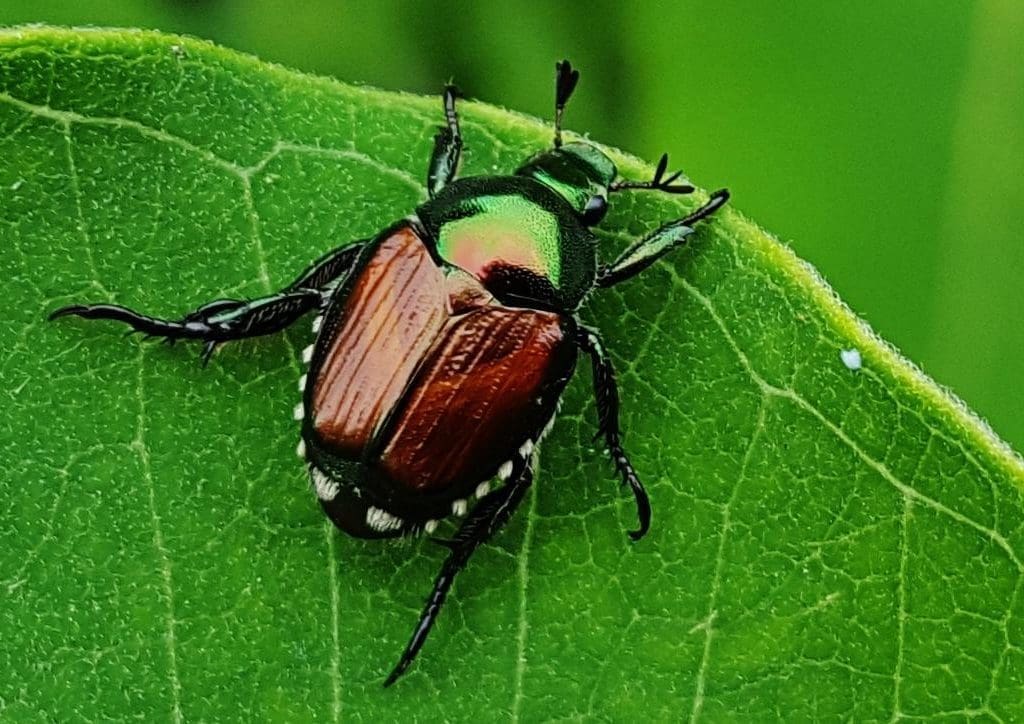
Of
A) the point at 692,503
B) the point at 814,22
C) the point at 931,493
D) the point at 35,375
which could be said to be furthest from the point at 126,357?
the point at 814,22

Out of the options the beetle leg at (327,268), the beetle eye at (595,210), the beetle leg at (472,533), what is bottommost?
the beetle leg at (472,533)

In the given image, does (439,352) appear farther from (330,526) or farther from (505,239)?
(330,526)

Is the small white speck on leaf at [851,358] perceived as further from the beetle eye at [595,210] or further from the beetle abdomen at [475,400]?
the beetle eye at [595,210]

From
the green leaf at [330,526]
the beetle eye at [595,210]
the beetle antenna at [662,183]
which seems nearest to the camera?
the green leaf at [330,526]

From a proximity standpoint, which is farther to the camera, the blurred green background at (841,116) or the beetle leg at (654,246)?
the blurred green background at (841,116)

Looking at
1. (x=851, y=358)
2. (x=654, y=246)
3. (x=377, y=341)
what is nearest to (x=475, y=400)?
(x=377, y=341)

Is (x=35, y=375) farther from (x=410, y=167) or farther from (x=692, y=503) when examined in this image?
(x=692, y=503)

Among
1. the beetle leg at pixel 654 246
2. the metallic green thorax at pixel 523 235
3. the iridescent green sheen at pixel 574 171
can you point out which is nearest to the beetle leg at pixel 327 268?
the metallic green thorax at pixel 523 235
